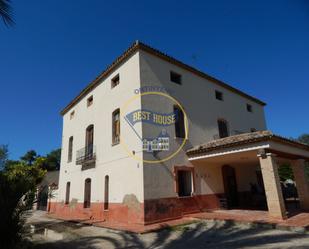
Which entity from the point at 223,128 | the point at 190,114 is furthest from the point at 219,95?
the point at 190,114

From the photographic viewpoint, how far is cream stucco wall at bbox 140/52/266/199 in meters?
11.3

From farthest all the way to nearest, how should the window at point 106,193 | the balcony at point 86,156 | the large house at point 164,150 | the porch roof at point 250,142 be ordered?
the balcony at point 86,156 < the window at point 106,193 < the large house at point 164,150 < the porch roof at point 250,142

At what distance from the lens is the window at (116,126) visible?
1336 cm

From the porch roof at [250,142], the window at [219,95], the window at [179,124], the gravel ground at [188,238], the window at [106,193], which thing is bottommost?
the gravel ground at [188,238]

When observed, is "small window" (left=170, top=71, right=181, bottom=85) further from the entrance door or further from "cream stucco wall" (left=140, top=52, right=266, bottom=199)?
the entrance door

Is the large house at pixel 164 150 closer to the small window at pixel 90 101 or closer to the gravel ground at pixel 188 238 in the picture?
the small window at pixel 90 101

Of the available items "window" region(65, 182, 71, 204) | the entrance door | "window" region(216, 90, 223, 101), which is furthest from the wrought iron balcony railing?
"window" region(216, 90, 223, 101)

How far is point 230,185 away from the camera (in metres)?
15.2

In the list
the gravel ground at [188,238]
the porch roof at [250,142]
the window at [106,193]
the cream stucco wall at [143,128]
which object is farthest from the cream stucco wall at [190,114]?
the window at [106,193]

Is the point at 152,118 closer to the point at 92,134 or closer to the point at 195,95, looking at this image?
the point at 195,95

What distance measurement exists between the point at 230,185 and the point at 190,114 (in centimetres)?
553

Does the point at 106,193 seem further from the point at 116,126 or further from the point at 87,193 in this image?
the point at 116,126

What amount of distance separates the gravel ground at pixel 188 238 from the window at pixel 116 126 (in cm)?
490

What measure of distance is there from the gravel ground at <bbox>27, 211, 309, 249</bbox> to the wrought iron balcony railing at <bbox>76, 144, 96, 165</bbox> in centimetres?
556
